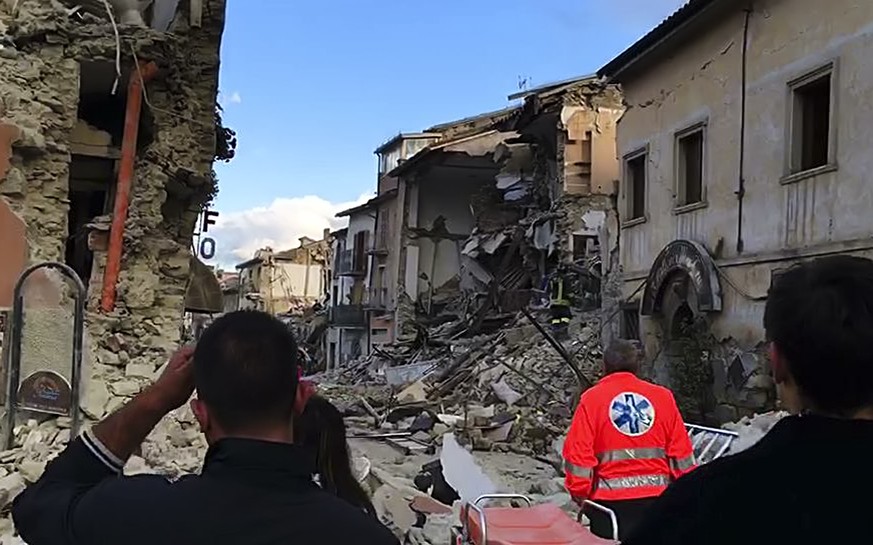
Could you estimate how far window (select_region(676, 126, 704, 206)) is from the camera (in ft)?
49.6

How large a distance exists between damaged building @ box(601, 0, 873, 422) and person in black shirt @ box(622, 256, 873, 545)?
9941 mm

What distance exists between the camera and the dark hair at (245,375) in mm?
1832

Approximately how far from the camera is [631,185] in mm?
17688

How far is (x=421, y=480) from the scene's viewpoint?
34.2 feet

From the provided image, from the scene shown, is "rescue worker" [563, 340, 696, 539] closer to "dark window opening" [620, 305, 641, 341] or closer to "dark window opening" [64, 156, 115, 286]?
"dark window opening" [64, 156, 115, 286]

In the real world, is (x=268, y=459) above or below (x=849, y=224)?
below

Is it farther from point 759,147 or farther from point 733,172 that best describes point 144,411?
point 733,172

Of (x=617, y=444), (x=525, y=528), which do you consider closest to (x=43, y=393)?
(x=525, y=528)

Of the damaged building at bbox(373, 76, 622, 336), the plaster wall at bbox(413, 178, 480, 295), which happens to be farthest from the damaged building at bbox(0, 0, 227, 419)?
the plaster wall at bbox(413, 178, 480, 295)

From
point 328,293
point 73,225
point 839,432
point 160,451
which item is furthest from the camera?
point 328,293

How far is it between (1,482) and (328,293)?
45.4m

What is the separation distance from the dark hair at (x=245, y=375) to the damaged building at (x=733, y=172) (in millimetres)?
10352

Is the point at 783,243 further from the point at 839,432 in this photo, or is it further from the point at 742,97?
the point at 839,432

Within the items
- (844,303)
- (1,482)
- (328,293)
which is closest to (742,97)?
(1,482)
